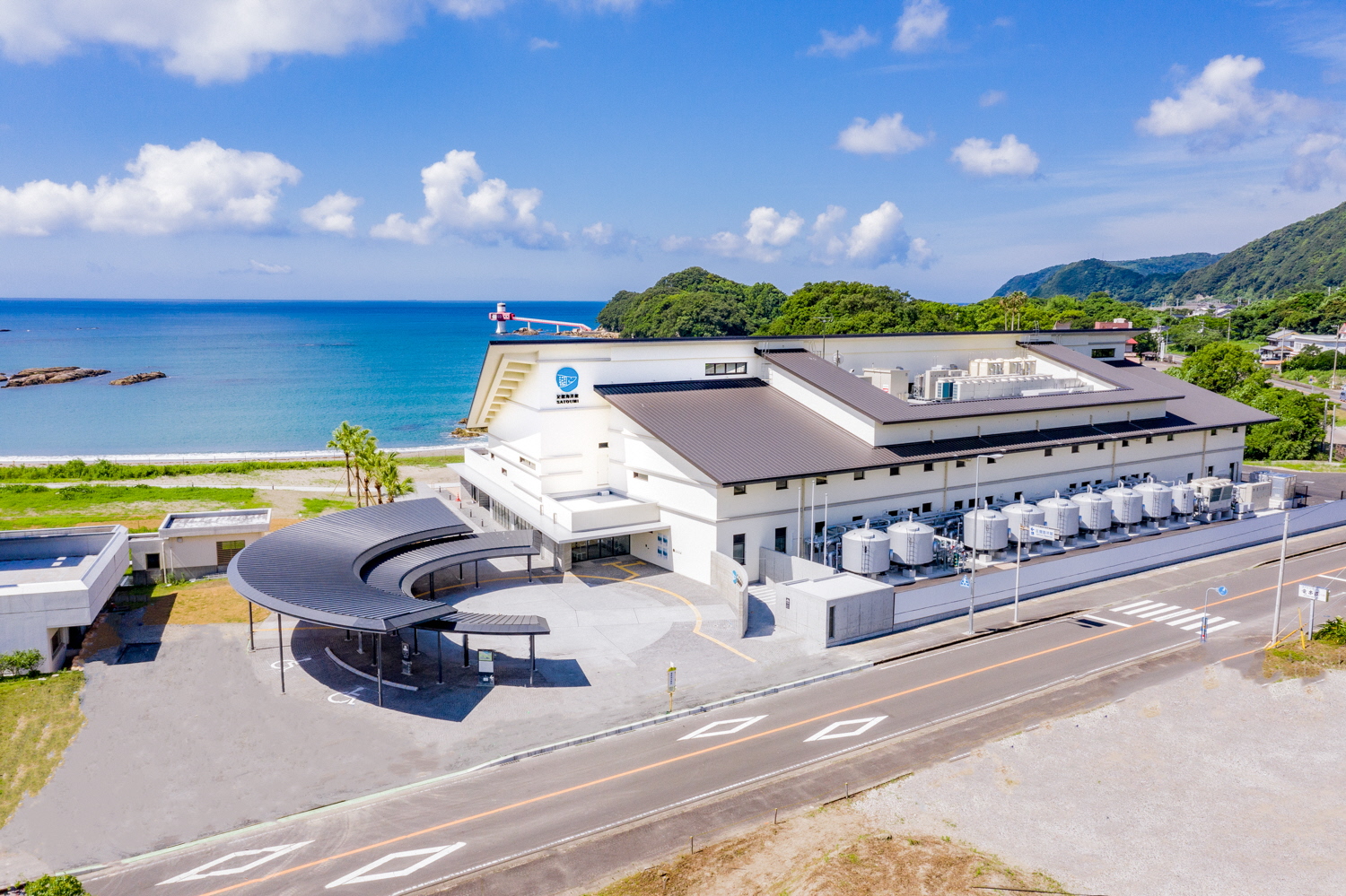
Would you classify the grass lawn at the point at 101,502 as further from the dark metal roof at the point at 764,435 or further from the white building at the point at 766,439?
the dark metal roof at the point at 764,435

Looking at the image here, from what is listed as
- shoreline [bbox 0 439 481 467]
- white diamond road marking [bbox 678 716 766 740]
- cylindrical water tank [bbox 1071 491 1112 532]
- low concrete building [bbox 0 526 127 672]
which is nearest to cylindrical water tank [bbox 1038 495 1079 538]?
cylindrical water tank [bbox 1071 491 1112 532]

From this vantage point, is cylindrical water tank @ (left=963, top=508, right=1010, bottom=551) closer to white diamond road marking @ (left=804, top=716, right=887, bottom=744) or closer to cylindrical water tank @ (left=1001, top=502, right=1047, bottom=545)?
cylindrical water tank @ (left=1001, top=502, right=1047, bottom=545)

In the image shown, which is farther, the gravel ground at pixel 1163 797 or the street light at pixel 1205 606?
the street light at pixel 1205 606

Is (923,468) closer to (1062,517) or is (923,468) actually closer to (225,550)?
(1062,517)

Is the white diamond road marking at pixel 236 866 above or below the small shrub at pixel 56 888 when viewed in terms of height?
below

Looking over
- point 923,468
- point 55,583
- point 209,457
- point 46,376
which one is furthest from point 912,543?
point 46,376

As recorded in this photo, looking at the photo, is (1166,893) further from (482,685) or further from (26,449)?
(26,449)

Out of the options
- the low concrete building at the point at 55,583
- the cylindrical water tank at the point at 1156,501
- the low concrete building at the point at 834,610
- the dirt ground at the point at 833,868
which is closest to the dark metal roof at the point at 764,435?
the cylindrical water tank at the point at 1156,501
